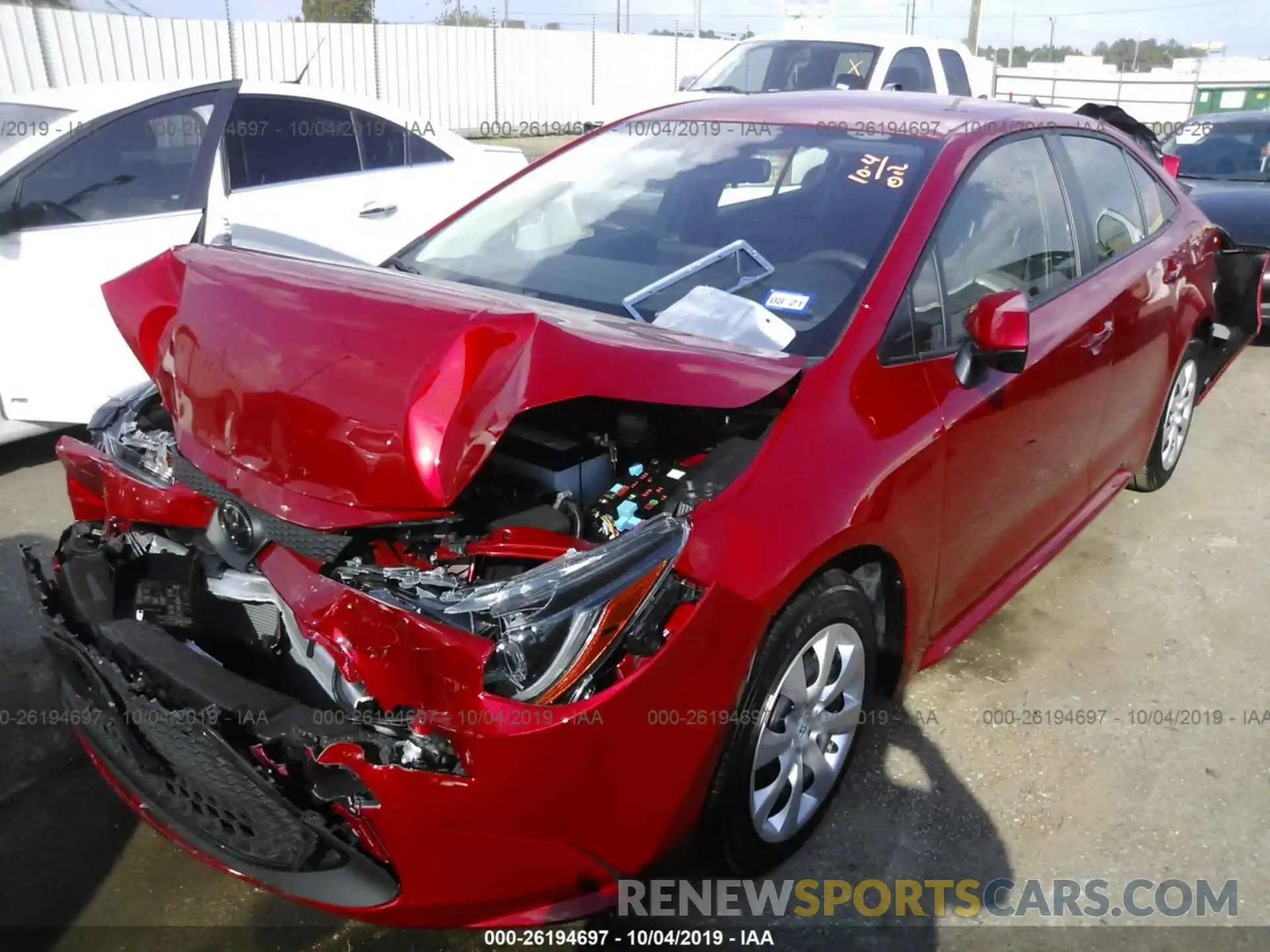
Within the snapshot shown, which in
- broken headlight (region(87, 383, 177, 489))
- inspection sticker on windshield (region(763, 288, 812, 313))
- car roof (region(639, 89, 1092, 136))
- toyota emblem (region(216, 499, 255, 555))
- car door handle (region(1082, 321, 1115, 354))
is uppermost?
car roof (region(639, 89, 1092, 136))

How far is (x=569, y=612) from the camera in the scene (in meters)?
1.89

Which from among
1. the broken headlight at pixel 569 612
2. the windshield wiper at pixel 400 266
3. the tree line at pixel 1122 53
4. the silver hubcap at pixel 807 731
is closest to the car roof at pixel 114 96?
the windshield wiper at pixel 400 266

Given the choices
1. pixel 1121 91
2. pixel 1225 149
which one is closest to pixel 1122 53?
pixel 1121 91

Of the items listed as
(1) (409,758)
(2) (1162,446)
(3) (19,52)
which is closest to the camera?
(1) (409,758)

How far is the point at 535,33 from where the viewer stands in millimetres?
22734

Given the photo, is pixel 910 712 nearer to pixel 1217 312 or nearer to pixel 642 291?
pixel 642 291

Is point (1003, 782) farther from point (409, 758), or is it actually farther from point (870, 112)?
point (870, 112)

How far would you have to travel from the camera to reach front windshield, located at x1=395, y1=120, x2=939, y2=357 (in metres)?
2.78

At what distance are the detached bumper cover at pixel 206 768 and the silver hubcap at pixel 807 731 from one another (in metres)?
0.90

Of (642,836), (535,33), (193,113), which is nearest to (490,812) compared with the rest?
(642,836)

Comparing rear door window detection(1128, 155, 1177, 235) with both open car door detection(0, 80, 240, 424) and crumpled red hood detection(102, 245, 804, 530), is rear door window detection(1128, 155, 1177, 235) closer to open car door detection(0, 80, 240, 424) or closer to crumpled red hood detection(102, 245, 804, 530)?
crumpled red hood detection(102, 245, 804, 530)

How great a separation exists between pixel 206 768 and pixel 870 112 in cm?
271

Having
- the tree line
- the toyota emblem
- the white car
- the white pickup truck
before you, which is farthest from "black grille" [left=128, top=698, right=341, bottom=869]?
the tree line

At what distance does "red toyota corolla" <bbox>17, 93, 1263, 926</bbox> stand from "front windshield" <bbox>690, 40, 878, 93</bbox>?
5947mm
